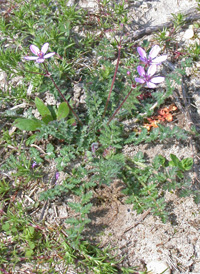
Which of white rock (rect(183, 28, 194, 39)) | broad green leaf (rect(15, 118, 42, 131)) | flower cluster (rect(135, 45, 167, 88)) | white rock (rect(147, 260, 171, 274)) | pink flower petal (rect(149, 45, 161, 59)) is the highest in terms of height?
white rock (rect(183, 28, 194, 39))

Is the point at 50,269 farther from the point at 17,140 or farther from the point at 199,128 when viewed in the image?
the point at 199,128

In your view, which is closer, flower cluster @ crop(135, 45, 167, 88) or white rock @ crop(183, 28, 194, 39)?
flower cluster @ crop(135, 45, 167, 88)

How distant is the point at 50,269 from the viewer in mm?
2605

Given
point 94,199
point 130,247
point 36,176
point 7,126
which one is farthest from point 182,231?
point 7,126

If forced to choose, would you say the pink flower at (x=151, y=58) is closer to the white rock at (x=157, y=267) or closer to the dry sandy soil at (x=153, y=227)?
the dry sandy soil at (x=153, y=227)

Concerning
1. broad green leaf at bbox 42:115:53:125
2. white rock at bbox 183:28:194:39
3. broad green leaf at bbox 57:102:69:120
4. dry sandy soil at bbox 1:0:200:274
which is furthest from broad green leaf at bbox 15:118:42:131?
white rock at bbox 183:28:194:39

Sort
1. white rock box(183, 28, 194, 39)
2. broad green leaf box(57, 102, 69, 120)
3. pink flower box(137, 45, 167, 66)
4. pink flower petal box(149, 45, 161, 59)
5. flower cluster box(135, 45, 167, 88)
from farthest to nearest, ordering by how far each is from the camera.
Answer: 1. white rock box(183, 28, 194, 39)
2. broad green leaf box(57, 102, 69, 120)
3. pink flower petal box(149, 45, 161, 59)
4. pink flower box(137, 45, 167, 66)
5. flower cluster box(135, 45, 167, 88)

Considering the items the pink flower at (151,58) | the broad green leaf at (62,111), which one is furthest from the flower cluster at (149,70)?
the broad green leaf at (62,111)

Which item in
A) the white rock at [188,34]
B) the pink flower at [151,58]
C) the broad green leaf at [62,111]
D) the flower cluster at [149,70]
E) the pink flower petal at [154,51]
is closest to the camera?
the flower cluster at [149,70]

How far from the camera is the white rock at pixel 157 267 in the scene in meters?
2.52

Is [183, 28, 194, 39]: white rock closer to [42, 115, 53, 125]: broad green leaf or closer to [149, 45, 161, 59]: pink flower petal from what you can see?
[149, 45, 161, 59]: pink flower petal

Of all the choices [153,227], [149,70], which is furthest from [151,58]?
[153,227]

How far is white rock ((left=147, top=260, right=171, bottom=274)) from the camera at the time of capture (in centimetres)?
252

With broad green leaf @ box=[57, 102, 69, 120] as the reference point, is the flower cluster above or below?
above
